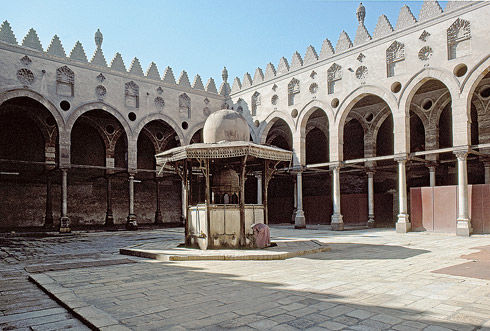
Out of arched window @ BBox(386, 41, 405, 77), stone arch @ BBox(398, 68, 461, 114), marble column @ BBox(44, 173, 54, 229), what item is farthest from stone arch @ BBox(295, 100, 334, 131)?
marble column @ BBox(44, 173, 54, 229)

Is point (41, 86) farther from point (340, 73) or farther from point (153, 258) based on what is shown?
point (340, 73)

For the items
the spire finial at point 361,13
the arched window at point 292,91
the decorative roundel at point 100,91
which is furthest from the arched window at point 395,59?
the decorative roundel at point 100,91

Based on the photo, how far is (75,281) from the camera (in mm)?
6098

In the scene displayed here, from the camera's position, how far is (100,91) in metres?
20.3

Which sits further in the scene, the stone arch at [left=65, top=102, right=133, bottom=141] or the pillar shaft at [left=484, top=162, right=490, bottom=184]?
the stone arch at [left=65, top=102, right=133, bottom=141]

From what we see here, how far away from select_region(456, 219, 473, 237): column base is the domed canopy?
9046mm

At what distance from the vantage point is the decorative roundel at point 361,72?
58.7 ft

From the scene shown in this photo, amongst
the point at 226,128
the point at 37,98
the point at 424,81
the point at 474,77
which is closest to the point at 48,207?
the point at 37,98

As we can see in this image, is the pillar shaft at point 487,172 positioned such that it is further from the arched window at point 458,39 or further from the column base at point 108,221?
the column base at point 108,221

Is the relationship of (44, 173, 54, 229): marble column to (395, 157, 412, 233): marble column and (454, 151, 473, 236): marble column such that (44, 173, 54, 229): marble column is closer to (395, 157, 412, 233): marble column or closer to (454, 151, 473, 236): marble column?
(395, 157, 412, 233): marble column

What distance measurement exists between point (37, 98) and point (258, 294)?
17.1m

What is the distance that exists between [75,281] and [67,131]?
1458 cm

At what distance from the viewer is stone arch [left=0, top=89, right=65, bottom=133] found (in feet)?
56.0

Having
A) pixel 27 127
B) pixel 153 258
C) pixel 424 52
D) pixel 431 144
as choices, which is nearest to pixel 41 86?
pixel 27 127
